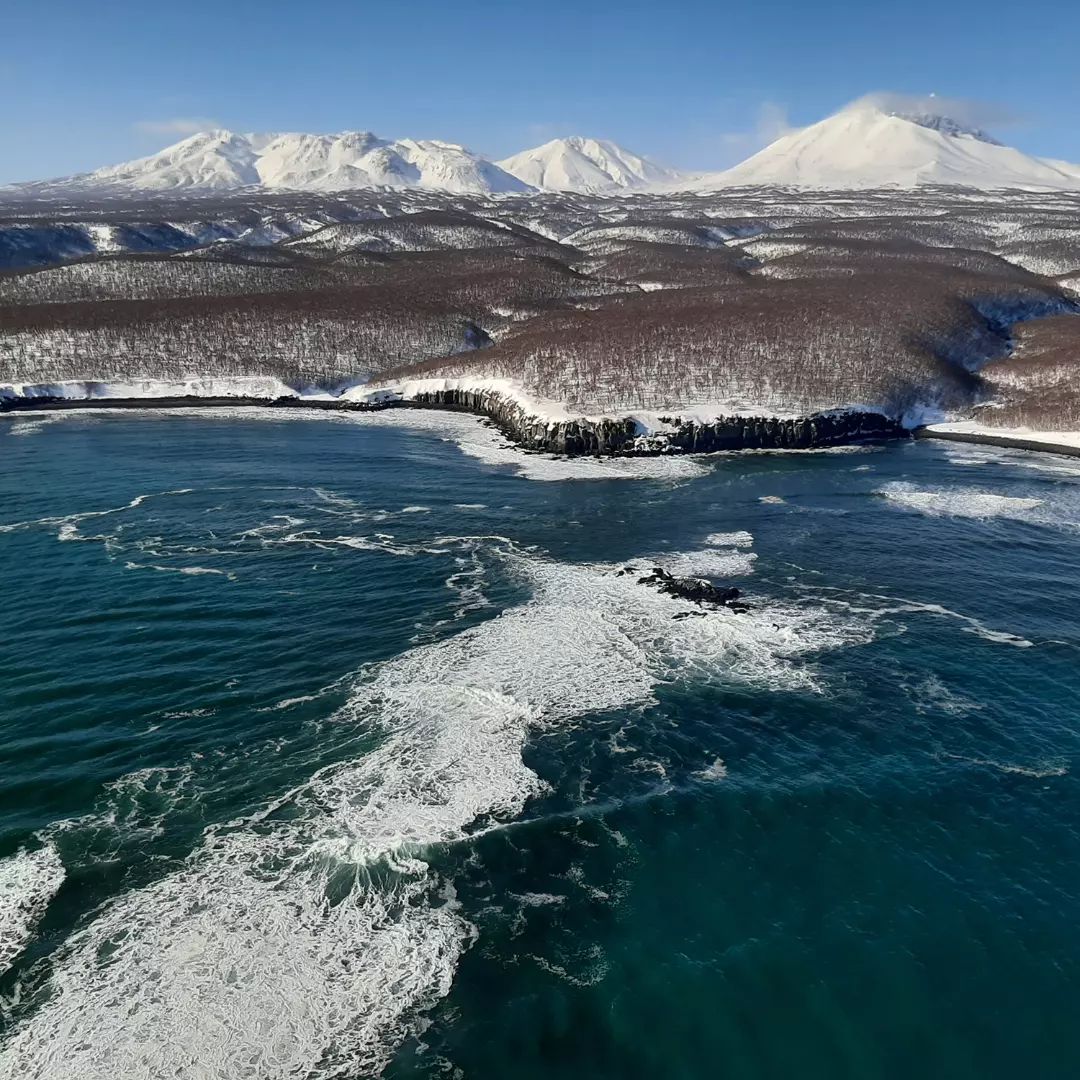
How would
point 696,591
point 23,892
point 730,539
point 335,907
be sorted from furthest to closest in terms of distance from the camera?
1. point 730,539
2. point 696,591
3. point 23,892
4. point 335,907

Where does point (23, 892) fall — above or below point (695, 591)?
below

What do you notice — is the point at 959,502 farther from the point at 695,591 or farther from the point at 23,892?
the point at 23,892

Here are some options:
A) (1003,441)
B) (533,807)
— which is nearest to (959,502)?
(1003,441)

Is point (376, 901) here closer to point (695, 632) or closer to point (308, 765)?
point (308, 765)

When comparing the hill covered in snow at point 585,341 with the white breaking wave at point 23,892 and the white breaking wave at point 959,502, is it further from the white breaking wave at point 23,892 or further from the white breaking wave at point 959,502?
the white breaking wave at point 23,892

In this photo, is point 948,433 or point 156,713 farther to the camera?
point 948,433

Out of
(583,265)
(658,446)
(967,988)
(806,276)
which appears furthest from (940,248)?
(967,988)

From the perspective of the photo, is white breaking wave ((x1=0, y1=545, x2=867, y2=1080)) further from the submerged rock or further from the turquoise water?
the submerged rock
